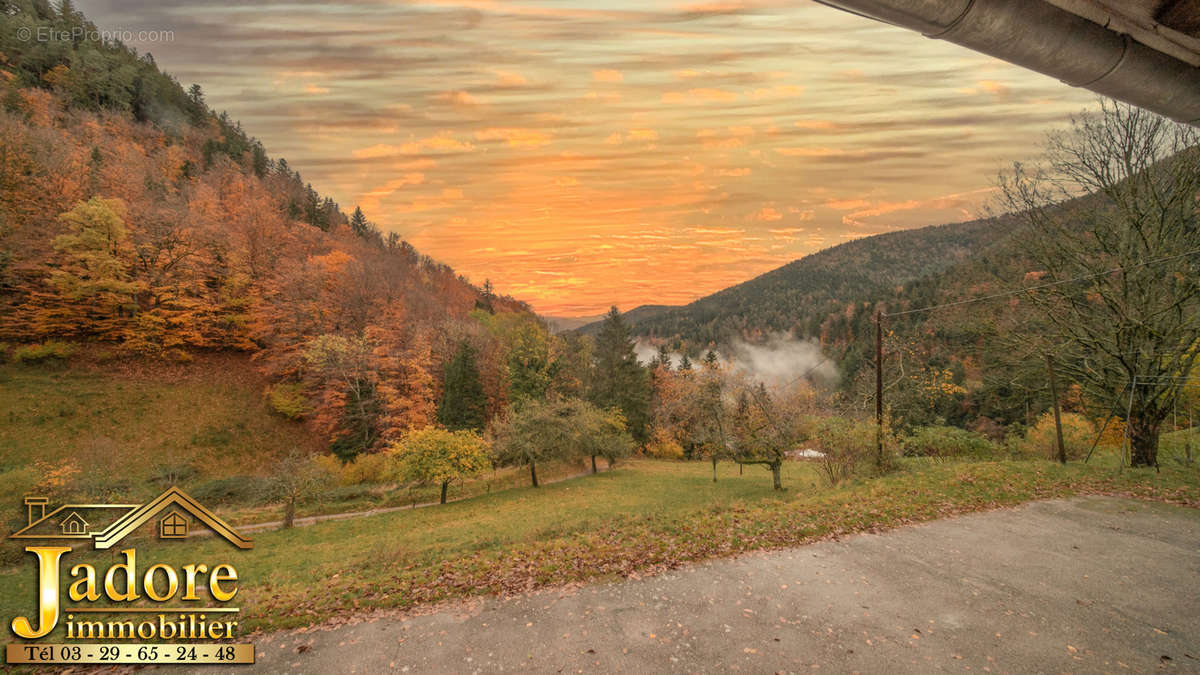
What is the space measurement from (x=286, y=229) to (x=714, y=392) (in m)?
67.1

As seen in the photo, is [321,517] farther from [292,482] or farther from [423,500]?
[423,500]

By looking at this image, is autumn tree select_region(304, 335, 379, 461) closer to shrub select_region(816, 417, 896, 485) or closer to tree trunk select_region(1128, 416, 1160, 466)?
shrub select_region(816, 417, 896, 485)

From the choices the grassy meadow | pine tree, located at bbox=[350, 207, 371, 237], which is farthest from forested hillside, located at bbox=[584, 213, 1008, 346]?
the grassy meadow

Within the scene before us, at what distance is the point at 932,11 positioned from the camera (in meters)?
2.64

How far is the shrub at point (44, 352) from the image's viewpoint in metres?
35.9

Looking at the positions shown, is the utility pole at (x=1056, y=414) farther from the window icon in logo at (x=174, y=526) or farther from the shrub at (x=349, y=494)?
the shrub at (x=349, y=494)

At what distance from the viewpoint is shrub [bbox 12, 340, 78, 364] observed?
35906 millimetres

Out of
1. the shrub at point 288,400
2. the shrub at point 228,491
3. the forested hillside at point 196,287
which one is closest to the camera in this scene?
the shrub at point 228,491

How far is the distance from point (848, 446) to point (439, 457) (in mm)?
23872

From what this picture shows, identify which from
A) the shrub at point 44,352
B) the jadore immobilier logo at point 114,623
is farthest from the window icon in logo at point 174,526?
the shrub at point 44,352

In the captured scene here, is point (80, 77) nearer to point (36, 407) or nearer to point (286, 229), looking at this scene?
point (286, 229)

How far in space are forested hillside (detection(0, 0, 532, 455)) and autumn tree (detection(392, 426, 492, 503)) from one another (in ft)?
40.7

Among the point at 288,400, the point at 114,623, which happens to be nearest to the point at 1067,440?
the point at 114,623

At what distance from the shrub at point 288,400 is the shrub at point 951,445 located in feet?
166
